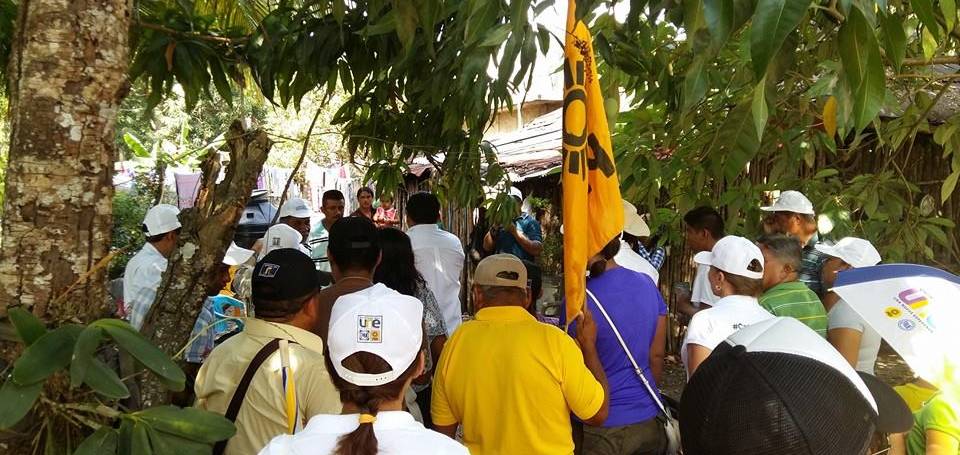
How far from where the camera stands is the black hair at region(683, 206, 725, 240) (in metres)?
4.16

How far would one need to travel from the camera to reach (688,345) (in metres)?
2.83

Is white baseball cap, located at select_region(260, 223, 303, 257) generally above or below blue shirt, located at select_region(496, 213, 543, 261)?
above

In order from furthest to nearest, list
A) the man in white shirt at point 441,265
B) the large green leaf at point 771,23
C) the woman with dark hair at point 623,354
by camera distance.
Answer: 1. the man in white shirt at point 441,265
2. the woman with dark hair at point 623,354
3. the large green leaf at point 771,23

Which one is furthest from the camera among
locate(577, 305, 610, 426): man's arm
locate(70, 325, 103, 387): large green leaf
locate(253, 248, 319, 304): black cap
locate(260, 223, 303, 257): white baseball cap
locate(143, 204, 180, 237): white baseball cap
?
locate(260, 223, 303, 257): white baseball cap

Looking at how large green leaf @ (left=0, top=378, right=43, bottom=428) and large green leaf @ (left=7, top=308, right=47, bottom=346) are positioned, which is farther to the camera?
large green leaf @ (left=7, top=308, right=47, bottom=346)

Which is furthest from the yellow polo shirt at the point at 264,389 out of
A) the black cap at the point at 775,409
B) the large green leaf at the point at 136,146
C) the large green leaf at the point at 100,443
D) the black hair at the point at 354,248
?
the large green leaf at the point at 136,146

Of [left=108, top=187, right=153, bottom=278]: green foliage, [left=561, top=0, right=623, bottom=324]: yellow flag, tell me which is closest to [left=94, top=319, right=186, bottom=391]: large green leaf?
[left=561, top=0, right=623, bottom=324]: yellow flag

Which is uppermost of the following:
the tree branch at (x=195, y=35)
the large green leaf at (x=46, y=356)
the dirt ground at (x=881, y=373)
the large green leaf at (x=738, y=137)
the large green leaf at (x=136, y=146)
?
the tree branch at (x=195, y=35)

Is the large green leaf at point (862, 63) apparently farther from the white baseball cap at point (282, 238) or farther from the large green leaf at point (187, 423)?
the white baseball cap at point (282, 238)

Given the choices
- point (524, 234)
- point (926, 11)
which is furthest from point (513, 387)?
point (524, 234)

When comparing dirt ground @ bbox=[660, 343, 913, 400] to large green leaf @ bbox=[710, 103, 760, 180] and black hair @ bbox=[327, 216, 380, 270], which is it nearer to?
large green leaf @ bbox=[710, 103, 760, 180]

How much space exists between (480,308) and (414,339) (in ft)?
3.29

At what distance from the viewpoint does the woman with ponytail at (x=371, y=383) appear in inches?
59.1

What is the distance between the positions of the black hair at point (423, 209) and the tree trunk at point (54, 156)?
2769 mm
